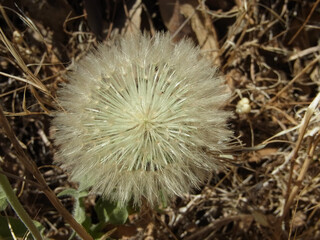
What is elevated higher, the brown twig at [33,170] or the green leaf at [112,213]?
the brown twig at [33,170]

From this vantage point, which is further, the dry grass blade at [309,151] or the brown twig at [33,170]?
the dry grass blade at [309,151]

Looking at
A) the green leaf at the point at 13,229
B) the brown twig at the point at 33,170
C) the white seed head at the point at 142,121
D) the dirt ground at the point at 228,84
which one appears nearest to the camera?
the brown twig at the point at 33,170

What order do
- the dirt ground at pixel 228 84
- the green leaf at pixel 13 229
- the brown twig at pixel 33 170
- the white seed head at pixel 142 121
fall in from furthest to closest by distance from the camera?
the dirt ground at pixel 228 84 → the green leaf at pixel 13 229 → the white seed head at pixel 142 121 → the brown twig at pixel 33 170

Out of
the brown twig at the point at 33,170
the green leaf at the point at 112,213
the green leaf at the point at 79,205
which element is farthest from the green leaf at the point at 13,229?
the brown twig at the point at 33,170

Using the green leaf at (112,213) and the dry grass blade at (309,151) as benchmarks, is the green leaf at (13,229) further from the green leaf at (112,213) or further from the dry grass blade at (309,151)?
the dry grass blade at (309,151)

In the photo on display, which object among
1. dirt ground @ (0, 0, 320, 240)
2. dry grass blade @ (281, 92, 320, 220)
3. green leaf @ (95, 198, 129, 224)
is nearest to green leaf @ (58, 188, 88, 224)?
green leaf @ (95, 198, 129, 224)

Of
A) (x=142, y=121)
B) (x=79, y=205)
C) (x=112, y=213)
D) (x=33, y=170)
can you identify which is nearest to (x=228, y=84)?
(x=142, y=121)
